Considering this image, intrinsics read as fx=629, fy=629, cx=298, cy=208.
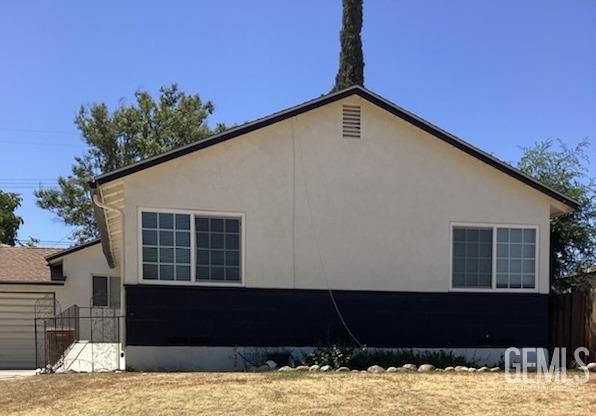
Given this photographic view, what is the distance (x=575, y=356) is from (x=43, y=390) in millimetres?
10745

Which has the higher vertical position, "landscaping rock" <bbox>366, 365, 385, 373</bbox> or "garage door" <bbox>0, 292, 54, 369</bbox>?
"landscaping rock" <bbox>366, 365, 385, 373</bbox>

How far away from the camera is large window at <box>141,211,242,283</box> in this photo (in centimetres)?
1247

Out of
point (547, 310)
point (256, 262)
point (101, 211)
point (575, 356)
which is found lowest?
point (575, 356)

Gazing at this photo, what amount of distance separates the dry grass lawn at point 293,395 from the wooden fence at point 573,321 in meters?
2.58

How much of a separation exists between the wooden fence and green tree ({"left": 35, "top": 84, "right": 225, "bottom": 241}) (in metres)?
21.7

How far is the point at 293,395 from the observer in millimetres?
8930

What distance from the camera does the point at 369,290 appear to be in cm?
1328

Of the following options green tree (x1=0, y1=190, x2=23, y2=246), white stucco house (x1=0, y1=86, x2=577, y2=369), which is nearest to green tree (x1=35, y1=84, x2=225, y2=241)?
green tree (x1=0, y1=190, x2=23, y2=246)

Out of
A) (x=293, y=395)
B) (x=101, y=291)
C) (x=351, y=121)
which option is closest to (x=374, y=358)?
(x=293, y=395)

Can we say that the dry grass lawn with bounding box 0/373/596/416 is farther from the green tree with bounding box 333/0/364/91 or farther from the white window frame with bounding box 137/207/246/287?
the green tree with bounding box 333/0/364/91

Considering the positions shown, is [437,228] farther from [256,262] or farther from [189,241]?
[189,241]

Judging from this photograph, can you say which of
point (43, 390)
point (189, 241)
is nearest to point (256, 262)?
point (189, 241)

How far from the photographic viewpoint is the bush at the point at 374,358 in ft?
40.4

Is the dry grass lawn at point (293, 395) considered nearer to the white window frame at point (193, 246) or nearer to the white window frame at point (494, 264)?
the white window frame at point (193, 246)
